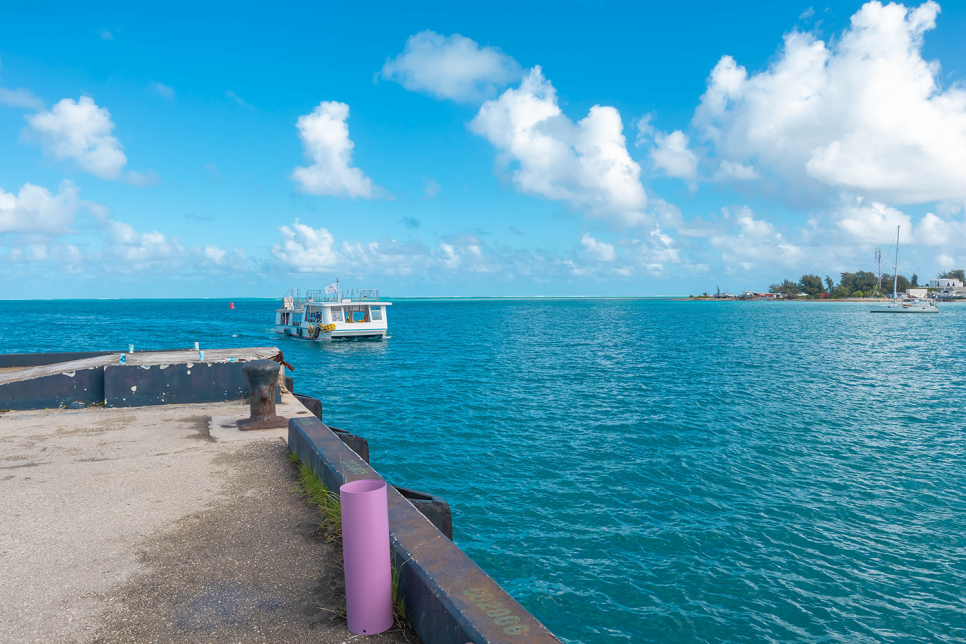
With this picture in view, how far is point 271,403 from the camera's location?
807 centimetres

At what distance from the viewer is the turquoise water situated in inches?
299

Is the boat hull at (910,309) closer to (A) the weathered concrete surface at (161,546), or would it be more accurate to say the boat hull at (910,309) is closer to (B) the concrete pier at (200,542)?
(B) the concrete pier at (200,542)

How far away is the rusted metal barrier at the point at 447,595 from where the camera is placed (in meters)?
2.62

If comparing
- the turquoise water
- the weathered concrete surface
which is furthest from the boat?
the weathered concrete surface

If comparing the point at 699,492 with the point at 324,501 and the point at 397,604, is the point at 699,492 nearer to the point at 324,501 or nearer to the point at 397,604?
the point at 324,501

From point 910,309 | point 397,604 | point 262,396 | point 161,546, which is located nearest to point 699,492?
point 262,396

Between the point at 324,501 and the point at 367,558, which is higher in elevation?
the point at 367,558

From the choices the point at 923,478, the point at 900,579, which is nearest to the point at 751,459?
the point at 923,478

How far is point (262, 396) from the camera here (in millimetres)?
7973

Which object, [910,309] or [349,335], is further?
[910,309]

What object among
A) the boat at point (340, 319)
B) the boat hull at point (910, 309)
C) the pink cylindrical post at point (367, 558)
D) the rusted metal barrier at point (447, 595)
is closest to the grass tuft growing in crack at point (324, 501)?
the rusted metal barrier at point (447, 595)

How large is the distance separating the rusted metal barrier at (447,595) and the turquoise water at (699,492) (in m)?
4.58

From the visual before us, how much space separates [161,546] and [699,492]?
35.1ft

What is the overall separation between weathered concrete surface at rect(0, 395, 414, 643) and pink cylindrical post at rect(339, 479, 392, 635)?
5.2 inches
